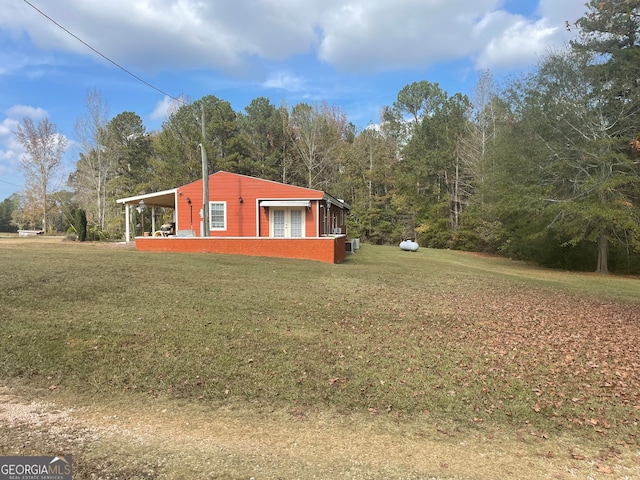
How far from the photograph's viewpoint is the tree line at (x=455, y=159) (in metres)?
16.9

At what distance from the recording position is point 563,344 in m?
→ 6.67

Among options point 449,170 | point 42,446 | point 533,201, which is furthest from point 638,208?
point 449,170

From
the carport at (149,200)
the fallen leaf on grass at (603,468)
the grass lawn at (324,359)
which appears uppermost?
the carport at (149,200)

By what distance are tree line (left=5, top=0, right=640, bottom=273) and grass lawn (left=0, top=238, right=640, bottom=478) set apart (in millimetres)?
9348

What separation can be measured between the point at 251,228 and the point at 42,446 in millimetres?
17302

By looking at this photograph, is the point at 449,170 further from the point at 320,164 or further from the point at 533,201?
the point at 533,201

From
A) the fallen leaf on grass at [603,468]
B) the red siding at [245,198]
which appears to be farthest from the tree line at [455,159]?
the fallen leaf on grass at [603,468]

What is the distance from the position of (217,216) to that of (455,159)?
24.6m

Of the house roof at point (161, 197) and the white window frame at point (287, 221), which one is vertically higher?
the house roof at point (161, 197)

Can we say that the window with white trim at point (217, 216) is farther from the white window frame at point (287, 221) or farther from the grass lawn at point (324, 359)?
the grass lawn at point (324, 359)

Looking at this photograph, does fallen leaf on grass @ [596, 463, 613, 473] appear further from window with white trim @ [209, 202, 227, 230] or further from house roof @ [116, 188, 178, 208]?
house roof @ [116, 188, 178, 208]

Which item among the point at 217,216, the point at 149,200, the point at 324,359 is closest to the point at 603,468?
the point at 324,359

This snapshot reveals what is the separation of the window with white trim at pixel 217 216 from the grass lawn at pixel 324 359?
10.5 meters

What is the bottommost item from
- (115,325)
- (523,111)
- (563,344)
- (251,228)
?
(563,344)
